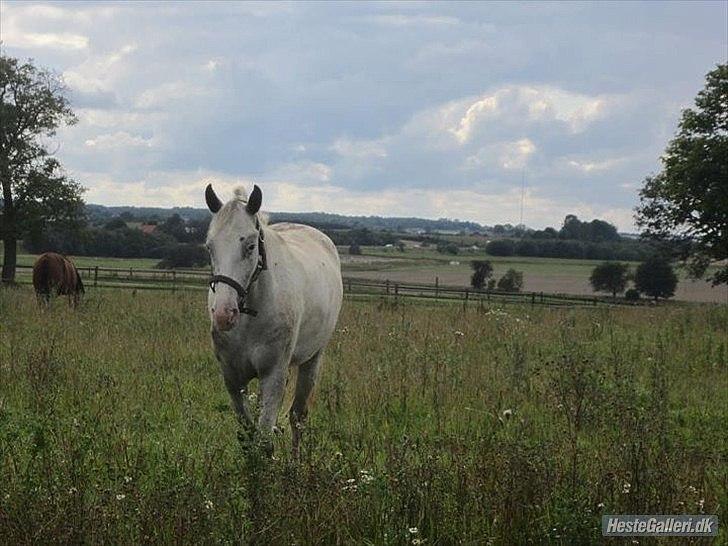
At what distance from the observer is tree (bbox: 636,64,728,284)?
35.6 m

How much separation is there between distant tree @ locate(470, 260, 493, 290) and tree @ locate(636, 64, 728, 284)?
747 inches

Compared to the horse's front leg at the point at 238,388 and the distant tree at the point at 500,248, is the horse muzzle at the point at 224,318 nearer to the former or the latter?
the horse's front leg at the point at 238,388

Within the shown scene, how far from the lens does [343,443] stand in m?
6.57

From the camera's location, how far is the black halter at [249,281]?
207 inches

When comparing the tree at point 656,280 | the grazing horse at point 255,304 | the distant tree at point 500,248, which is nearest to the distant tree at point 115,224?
the distant tree at point 500,248

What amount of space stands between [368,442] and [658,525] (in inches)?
112

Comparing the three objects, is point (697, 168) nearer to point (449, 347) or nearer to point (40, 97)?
point (449, 347)

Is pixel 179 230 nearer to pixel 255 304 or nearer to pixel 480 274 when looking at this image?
pixel 255 304

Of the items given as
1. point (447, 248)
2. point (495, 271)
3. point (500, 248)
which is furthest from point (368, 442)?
point (500, 248)

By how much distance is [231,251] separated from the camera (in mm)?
5383

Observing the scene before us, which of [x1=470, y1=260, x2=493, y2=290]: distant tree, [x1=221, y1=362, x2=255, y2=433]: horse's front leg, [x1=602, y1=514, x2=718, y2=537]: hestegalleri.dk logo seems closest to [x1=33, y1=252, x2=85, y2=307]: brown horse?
[x1=221, y1=362, x2=255, y2=433]: horse's front leg

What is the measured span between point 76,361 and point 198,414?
9.56 ft

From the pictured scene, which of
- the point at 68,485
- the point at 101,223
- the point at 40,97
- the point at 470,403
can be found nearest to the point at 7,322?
the point at 470,403

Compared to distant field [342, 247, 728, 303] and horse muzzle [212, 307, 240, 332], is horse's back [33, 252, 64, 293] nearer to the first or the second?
horse muzzle [212, 307, 240, 332]
